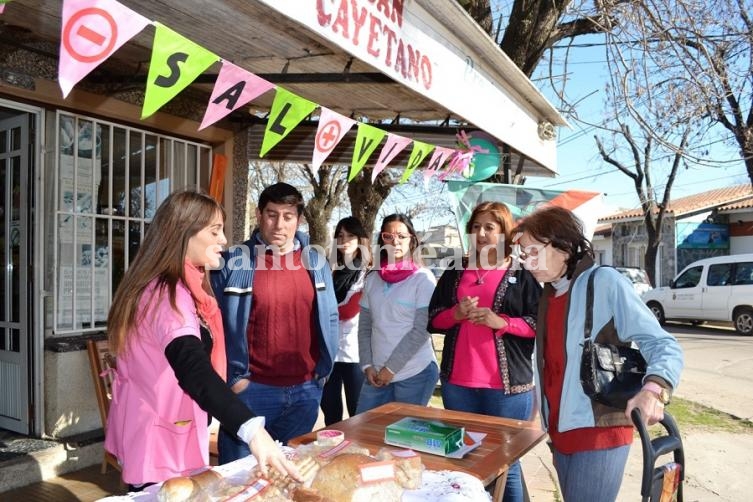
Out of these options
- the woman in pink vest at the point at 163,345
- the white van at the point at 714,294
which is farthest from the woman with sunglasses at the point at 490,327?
the white van at the point at 714,294

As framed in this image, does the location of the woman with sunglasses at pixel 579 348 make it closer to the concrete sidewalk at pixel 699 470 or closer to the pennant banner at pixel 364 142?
the pennant banner at pixel 364 142

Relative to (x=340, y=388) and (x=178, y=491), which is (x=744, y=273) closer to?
(x=340, y=388)

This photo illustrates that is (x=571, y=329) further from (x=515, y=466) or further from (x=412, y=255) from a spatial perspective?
(x=412, y=255)

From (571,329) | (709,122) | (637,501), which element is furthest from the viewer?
(709,122)

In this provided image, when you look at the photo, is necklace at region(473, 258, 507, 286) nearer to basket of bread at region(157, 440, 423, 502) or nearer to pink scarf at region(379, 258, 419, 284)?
pink scarf at region(379, 258, 419, 284)

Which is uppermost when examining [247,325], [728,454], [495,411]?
[247,325]

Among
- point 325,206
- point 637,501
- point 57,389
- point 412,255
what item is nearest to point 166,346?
point 412,255

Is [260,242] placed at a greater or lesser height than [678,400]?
greater

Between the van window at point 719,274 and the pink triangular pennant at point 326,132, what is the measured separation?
1390cm

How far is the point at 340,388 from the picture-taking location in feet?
14.2

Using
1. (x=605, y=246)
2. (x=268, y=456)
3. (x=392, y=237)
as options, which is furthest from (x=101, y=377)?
(x=605, y=246)

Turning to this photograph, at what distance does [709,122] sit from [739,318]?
26.5 feet

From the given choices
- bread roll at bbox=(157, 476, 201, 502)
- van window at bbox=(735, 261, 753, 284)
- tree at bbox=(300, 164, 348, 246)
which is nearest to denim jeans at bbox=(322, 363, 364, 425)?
bread roll at bbox=(157, 476, 201, 502)

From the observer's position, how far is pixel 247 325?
2842 mm
